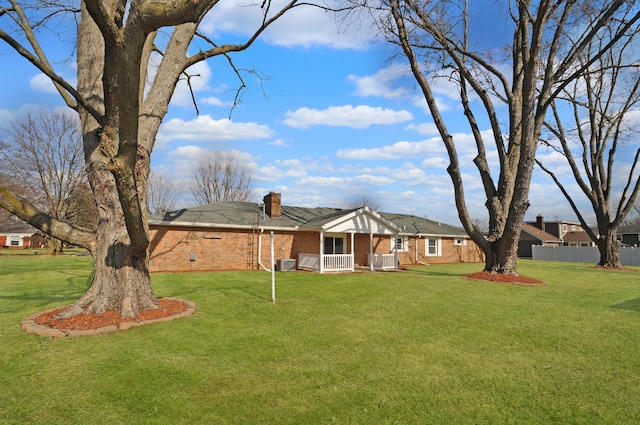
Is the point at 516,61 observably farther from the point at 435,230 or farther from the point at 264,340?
the point at 264,340

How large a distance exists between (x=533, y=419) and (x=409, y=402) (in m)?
1.16

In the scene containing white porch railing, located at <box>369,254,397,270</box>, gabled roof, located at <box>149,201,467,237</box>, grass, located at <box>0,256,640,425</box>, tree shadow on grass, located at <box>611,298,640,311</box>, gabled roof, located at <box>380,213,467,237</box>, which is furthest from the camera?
gabled roof, located at <box>380,213,467,237</box>

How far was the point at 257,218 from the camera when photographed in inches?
758

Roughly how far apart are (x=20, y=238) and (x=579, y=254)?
7483 centimetres

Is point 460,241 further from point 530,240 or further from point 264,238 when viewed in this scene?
point 530,240

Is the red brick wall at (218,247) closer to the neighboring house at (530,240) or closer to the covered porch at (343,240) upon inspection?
the covered porch at (343,240)

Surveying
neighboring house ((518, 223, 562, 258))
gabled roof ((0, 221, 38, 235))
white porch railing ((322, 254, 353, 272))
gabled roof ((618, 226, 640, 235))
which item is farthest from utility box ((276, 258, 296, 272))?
gabled roof ((0, 221, 38, 235))

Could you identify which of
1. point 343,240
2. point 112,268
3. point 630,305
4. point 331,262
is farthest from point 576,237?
point 112,268

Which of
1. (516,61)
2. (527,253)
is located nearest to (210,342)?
(516,61)

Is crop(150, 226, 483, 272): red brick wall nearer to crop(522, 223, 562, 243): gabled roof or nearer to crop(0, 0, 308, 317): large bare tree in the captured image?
crop(0, 0, 308, 317): large bare tree

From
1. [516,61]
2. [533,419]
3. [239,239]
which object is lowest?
[533,419]

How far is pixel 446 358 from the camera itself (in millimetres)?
5086

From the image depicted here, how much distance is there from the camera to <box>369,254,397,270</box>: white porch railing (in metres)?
19.8

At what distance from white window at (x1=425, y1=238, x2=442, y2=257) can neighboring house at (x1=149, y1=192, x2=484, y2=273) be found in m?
2.65
